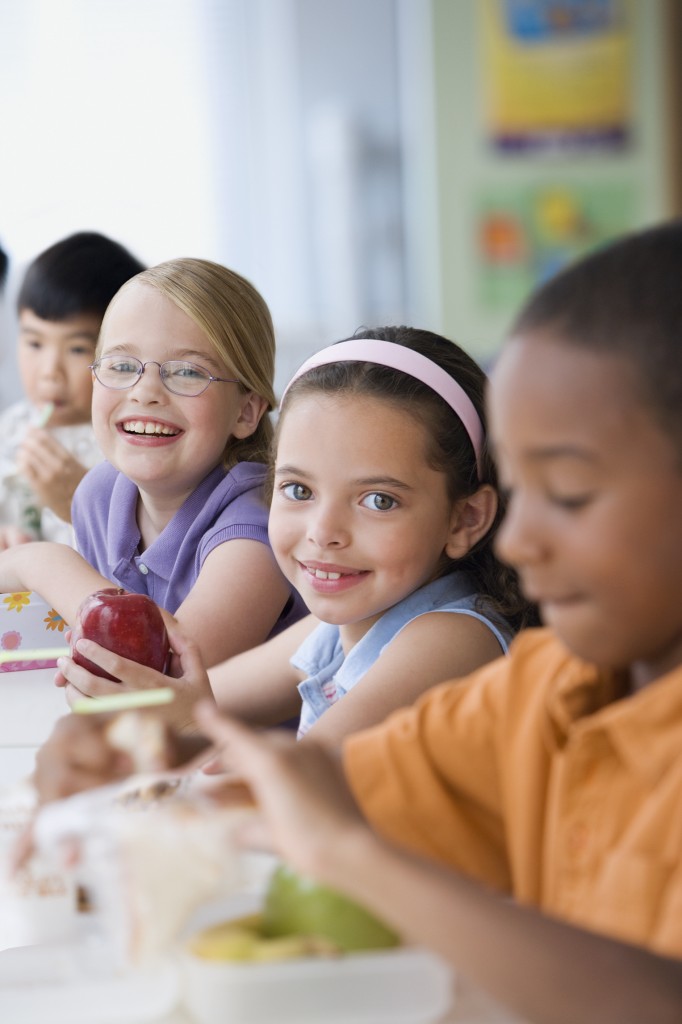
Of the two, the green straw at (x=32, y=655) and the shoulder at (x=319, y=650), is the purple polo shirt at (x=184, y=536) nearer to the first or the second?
the shoulder at (x=319, y=650)

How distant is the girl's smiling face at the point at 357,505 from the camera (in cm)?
101

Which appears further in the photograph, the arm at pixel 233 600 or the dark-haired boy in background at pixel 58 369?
the dark-haired boy in background at pixel 58 369

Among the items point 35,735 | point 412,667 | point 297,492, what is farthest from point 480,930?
point 297,492

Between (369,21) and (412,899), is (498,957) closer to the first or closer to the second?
(412,899)

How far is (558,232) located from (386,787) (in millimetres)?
3757

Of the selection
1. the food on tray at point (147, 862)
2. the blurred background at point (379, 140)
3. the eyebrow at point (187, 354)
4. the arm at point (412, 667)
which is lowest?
the arm at point (412, 667)

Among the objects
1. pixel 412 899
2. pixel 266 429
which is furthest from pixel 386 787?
pixel 266 429

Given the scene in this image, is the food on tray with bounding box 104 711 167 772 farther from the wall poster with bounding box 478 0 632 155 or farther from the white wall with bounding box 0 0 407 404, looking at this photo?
the wall poster with bounding box 478 0 632 155

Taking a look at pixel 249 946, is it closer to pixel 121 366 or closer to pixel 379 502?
pixel 379 502

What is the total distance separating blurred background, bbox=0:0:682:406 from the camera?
3807 millimetres


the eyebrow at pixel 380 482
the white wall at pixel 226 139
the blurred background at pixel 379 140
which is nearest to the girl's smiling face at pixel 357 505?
the eyebrow at pixel 380 482

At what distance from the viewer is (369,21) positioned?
→ 407cm

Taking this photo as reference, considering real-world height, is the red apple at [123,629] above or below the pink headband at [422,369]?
below

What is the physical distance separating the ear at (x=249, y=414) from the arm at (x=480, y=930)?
86cm
